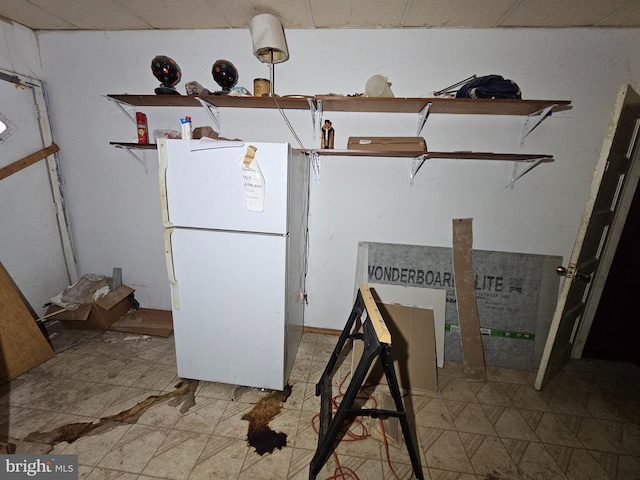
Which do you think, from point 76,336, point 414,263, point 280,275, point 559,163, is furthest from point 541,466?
point 76,336

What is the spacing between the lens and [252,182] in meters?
1.42

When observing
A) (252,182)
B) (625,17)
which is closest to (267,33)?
(252,182)

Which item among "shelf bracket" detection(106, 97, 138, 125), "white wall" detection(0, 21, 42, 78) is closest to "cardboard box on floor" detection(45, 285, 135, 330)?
"shelf bracket" detection(106, 97, 138, 125)

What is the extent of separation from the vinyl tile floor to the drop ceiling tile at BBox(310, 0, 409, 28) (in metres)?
2.60

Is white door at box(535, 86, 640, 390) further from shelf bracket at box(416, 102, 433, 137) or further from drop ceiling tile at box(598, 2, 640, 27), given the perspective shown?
shelf bracket at box(416, 102, 433, 137)

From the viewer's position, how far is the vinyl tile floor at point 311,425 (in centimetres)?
134

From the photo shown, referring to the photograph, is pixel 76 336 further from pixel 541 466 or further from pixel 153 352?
pixel 541 466

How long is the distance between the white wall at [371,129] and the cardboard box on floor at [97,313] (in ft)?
1.61

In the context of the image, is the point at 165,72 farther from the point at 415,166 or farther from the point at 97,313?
the point at 97,313

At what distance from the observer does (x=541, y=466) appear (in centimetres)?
139

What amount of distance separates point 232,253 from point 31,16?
250cm

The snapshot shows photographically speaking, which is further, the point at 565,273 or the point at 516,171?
the point at 516,171

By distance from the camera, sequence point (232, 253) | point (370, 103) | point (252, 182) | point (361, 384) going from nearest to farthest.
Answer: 1. point (361, 384)
2. point (252, 182)
3. point (232, 253)
4. point (370, 103)
